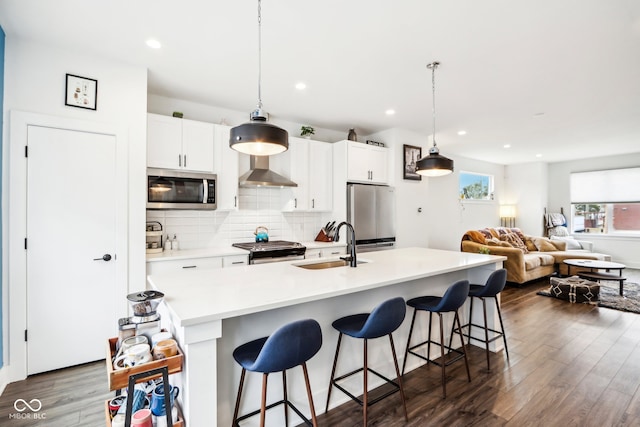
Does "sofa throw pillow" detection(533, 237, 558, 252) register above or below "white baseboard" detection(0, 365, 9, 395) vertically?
above

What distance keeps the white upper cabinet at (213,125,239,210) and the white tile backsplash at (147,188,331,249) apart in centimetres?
31

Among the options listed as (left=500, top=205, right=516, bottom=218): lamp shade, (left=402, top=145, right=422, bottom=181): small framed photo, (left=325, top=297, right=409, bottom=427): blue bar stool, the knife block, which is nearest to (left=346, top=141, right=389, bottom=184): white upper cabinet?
(left=402, top=145, right=422, bottom=181): small framed photo

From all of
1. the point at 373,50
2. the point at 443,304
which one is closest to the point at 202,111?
the point at 373,50

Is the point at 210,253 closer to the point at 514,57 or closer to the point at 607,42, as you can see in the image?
the point at 514,57

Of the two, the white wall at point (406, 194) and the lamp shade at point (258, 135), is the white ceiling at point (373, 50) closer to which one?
the white wall at point (406, 194)

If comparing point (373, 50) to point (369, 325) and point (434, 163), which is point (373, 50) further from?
point (369, 325)

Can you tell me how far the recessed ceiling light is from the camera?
252 cm

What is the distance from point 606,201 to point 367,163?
6.69m

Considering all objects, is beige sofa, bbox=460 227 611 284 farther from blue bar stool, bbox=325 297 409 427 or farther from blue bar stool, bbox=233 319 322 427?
blue bar stool, bbox=233 319 322 427

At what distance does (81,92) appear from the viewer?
8.92 feet

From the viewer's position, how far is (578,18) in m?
2.19

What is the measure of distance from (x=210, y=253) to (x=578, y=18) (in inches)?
146
